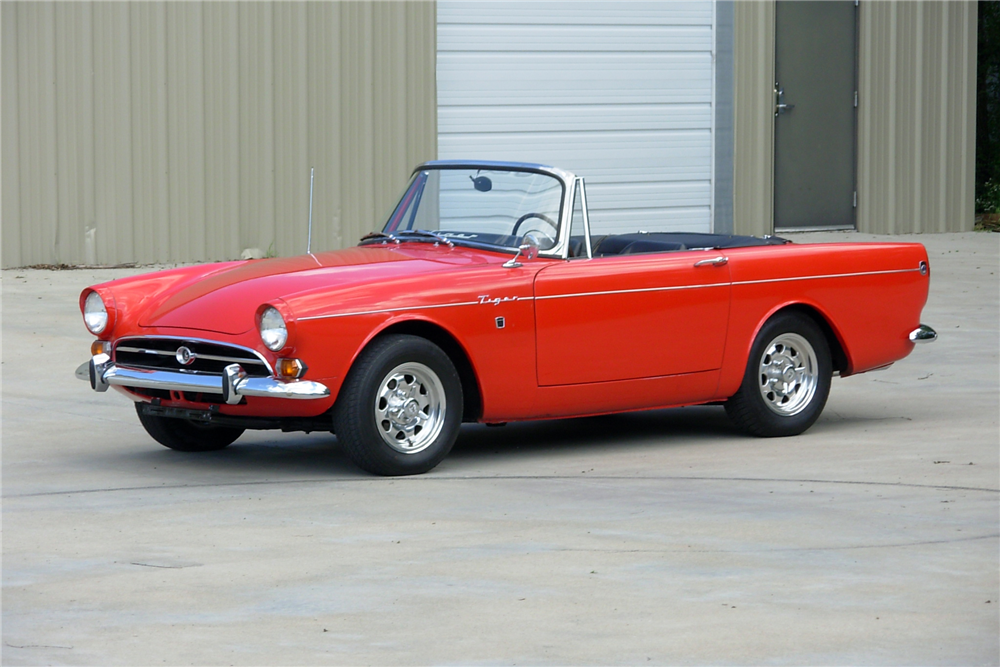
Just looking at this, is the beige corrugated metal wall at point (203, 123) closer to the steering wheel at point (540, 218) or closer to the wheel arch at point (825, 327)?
the steering wheel at point (540, 218)

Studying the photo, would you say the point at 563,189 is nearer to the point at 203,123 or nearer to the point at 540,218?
the point at 540,218

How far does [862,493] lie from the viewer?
622cm

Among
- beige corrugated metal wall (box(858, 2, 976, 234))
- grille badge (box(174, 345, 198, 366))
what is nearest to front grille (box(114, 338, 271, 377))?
grille badge (box(174, 345, 198, 366))

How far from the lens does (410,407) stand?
21.7 feet

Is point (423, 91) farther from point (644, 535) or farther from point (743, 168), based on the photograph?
point (644, 535)

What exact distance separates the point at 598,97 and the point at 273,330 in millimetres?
10613

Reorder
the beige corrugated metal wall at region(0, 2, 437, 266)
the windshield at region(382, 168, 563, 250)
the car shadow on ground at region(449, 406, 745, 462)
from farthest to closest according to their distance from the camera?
the beige corrugated metal wall at region(0, 2, 437, 266)
the car shadow on ground at region(449, 406, 745, 462)
the windshield at region(382, 168, 563, 250)

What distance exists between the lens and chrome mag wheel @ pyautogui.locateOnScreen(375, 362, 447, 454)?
655cm

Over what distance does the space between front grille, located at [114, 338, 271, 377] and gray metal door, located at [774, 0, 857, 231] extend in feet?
38.8

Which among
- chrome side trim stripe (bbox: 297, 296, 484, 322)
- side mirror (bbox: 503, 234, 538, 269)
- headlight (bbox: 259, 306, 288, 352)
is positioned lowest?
headlight (bbox: 259, 306, 288, 352)

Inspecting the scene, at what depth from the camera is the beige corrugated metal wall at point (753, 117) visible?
17.1m

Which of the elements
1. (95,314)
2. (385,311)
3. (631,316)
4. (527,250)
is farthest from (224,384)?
(631,316)

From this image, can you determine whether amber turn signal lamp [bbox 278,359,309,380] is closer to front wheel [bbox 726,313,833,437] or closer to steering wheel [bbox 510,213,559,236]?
steering wheel [bbox 510,213,559,236]

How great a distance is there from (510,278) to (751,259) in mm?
1426
